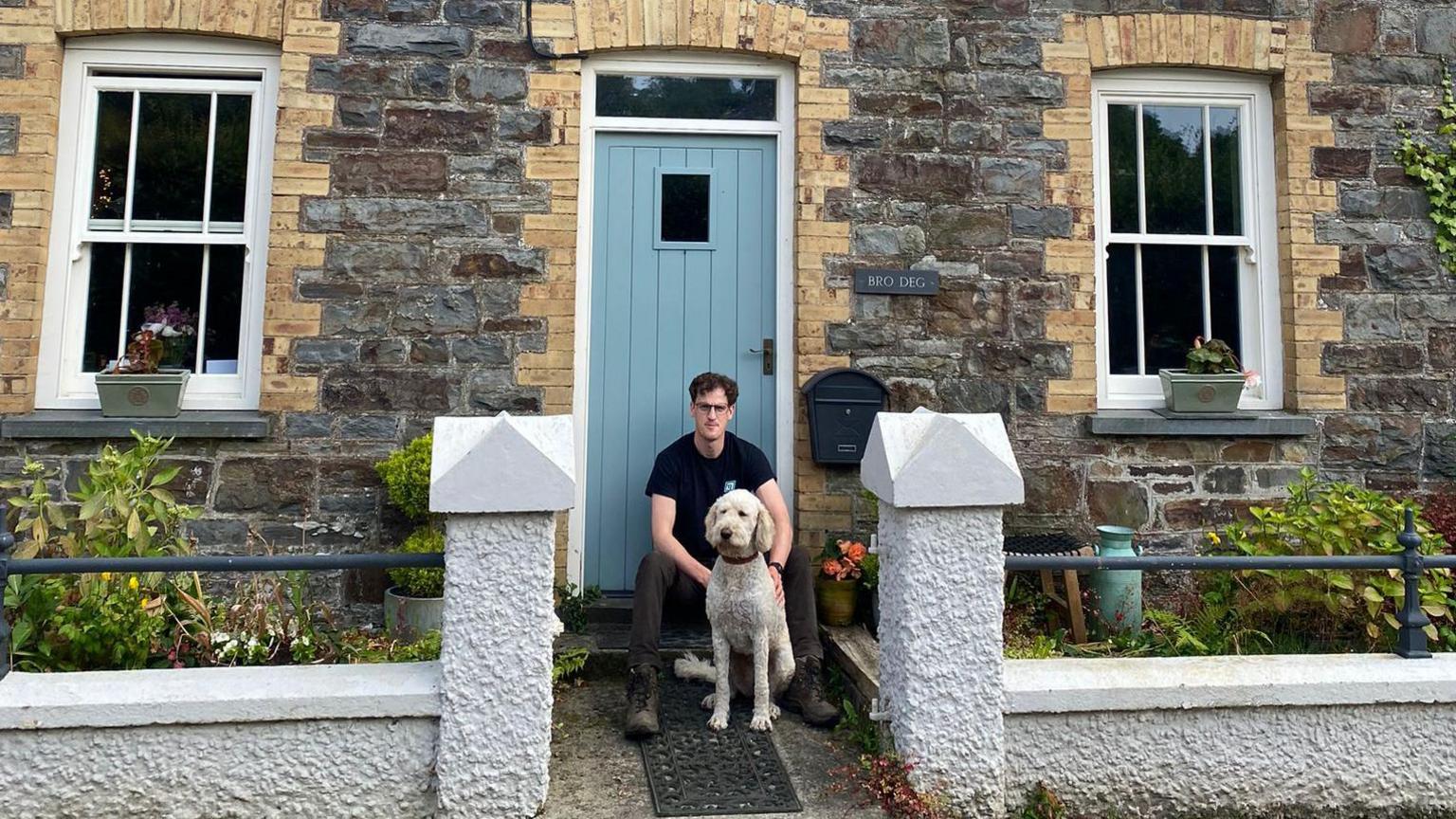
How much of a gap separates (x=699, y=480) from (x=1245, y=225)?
3728mm

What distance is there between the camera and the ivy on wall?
5.25 m

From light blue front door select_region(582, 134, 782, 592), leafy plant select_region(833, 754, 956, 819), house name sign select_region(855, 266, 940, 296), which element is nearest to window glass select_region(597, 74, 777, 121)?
light blue front door select_region(582, 134, 782, 592)

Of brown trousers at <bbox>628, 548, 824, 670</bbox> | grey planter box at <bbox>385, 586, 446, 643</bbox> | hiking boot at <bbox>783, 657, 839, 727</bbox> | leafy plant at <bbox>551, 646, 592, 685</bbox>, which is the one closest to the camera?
hiking boot at <bbox>783, 657, 839, 727</bbox>

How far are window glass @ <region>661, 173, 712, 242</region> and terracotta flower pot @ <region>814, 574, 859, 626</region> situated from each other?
82.0 inches

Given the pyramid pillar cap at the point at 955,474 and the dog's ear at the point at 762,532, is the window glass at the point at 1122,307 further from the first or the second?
the dog's ear at the point at 762,532

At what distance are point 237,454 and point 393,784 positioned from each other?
2555 mm

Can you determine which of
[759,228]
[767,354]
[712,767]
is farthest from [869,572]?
[759,228]

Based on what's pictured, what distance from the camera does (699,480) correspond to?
4.39m

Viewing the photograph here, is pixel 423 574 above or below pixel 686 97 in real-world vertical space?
below

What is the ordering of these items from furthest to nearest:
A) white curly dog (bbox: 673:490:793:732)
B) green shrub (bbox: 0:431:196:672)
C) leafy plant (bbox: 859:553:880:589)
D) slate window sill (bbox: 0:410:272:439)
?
slate window sill (bbox: 0:410:272:439)
leafy plant (bbox: 859:553:880:589)
white curly dog (bbox: 673:490:793:732)
green shrub (bbox: 0:431:196:672)

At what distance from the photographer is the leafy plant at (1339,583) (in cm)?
365

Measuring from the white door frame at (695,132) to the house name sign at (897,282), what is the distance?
0.41 m

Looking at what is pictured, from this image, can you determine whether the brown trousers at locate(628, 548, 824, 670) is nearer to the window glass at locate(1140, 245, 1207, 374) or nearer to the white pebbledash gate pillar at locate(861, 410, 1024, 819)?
the white pebbledash gate pillar at locate(861, 410, 1024, 819)

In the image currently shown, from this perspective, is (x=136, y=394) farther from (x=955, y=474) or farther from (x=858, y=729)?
(x=955, y=474)
